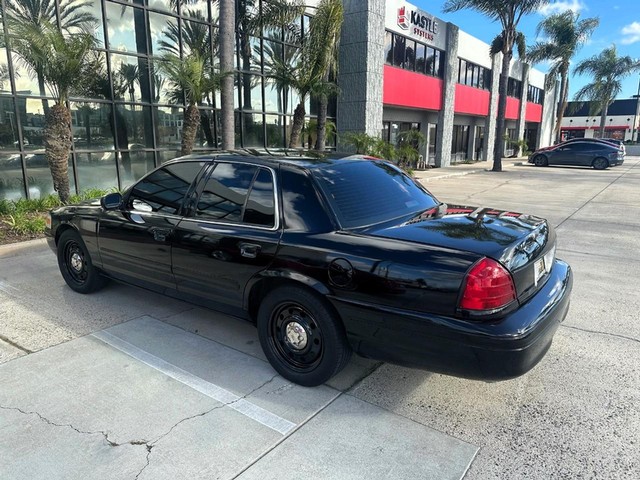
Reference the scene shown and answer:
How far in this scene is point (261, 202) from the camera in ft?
11.2

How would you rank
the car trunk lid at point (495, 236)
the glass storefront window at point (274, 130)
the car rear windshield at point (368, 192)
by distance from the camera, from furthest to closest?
1. the glass storefront window at point (274, 130)
2. the car rear windshield at point (368, 192)
3. the car trunk lid at point (495, 236)

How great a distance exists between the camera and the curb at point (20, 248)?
22.1ft

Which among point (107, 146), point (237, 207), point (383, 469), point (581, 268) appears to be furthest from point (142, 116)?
point (383, 469)

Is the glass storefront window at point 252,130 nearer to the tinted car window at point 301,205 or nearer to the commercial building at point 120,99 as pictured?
the commercial building at point 120,99

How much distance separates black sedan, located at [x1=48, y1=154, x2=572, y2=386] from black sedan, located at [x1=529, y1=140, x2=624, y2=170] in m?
24.3

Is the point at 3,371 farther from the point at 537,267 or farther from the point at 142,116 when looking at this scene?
the point at 142,116

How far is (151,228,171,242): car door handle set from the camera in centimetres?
388

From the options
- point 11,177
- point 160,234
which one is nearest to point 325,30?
point 11,177

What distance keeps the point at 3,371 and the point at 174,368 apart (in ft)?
4.16

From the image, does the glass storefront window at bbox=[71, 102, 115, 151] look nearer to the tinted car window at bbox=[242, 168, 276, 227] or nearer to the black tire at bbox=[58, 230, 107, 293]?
the black tire at bbox=[58, 230, 107, 293]

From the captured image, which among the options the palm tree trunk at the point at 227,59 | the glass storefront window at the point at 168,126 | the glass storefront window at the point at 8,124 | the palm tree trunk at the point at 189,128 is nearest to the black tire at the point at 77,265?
the palm tree trunk at the point at 227,59

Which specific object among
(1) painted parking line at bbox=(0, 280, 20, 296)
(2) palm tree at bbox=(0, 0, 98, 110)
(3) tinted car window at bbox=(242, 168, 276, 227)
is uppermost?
(2) palm tree at bbox=(0, 0, 98, 110)

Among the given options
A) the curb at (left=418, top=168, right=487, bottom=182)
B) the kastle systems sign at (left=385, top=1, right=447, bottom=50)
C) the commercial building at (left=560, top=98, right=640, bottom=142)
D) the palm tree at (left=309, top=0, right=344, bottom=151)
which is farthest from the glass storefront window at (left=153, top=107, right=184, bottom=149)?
the commercial building at (left=560, top=98, right=640, bottom=142)

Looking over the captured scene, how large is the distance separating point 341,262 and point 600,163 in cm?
2592
